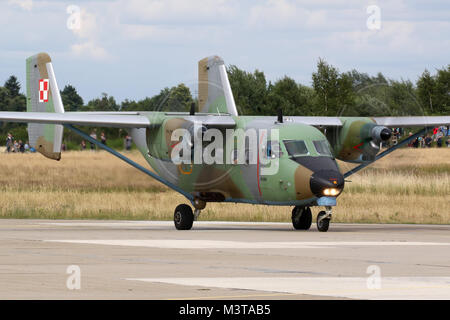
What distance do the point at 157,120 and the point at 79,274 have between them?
645 inches

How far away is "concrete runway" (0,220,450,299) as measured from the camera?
15.4 m

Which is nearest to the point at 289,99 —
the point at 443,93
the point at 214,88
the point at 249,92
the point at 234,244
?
the point at 249,92

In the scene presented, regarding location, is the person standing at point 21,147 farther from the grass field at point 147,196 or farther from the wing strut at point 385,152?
the wing strut at point 385,152

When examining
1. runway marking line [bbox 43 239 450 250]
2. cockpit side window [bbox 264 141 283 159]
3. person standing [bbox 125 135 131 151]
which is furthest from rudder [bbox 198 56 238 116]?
runway marking line [bbox 43 239 450 250]

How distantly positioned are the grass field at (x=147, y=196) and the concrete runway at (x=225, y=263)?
7886mm

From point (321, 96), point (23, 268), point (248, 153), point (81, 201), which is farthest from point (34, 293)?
point (81, 201)

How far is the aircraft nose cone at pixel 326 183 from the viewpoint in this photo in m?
29.2

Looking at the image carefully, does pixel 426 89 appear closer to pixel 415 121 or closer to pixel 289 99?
pixel 415 121

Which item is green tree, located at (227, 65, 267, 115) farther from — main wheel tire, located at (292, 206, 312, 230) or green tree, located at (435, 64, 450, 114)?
main wheel tire, located at (292, 206, 312, 230)

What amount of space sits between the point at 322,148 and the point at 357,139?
4.01m

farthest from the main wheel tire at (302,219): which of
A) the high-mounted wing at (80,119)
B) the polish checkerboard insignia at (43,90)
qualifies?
the polish checkerboard insignia at (43,90)
